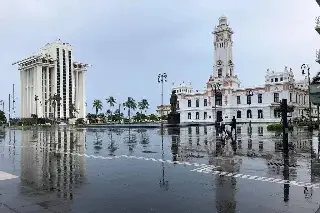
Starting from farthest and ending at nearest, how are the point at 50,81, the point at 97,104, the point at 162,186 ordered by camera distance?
the point at 50,81 < the point at 97,104 < the point at 162,186

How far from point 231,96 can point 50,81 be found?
105 m

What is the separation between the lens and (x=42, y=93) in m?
164

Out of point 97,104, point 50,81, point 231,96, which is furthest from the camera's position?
point 50,81

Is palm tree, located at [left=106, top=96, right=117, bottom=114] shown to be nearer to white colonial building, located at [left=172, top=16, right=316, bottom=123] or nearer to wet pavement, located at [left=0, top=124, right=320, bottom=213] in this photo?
white colonial building, located at [left=172, top=16, right=316, bottom=123]

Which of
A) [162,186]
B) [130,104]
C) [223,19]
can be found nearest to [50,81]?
[130,104]

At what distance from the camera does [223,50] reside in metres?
107

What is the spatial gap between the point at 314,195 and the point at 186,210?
3330 mm

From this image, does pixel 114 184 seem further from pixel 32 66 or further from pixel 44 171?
pixel 32 66

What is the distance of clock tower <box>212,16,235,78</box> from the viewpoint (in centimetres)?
10538

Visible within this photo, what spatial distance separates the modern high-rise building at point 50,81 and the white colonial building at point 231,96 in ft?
259

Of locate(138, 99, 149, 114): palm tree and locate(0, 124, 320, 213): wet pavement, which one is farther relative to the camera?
locate(138, 99, 149, 114): palm tree

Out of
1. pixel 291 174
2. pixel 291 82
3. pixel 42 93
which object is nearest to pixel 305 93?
pixel 291 82

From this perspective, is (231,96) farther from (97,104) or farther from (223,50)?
(97,104)

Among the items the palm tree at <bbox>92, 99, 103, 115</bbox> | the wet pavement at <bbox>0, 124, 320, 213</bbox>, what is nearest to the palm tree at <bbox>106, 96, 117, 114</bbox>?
the palm tree at <bbox>92, 99, 103, 115</bbox>
